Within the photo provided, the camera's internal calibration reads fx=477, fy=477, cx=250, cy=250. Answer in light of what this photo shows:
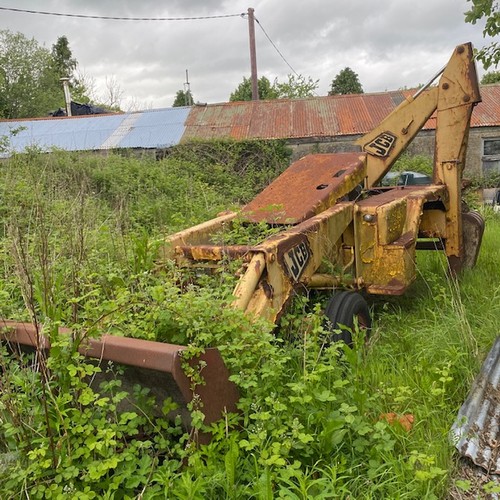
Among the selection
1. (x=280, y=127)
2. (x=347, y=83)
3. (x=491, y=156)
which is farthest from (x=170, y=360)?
(x=347, y=83)

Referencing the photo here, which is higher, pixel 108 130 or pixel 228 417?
pixel 108 130

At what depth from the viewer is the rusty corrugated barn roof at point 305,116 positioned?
54.8 ft

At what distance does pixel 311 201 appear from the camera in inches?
145

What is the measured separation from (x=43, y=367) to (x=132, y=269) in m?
1.32

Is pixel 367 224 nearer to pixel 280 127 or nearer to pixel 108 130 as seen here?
pixel 280 127

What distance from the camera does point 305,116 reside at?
58.1ft

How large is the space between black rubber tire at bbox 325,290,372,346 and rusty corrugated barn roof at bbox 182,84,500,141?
1346 cm

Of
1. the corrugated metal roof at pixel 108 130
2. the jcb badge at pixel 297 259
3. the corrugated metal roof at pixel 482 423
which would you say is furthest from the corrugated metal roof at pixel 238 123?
the corrugated metal roof at pixel 482 423

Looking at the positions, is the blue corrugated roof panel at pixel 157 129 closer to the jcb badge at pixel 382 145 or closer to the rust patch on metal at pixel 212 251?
the jcb badge at pixel 382 145

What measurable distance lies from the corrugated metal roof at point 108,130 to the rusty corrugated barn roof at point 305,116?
0.74 meters

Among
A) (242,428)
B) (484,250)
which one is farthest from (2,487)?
(484,250)

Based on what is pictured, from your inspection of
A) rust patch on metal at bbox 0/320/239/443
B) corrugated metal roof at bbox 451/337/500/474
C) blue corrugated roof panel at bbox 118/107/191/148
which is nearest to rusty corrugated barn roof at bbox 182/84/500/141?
blue corrugated roof panel at bbox 118/107/191/148

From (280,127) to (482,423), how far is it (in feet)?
51.3

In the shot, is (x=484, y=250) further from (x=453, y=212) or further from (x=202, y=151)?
(x=202, y=151)
